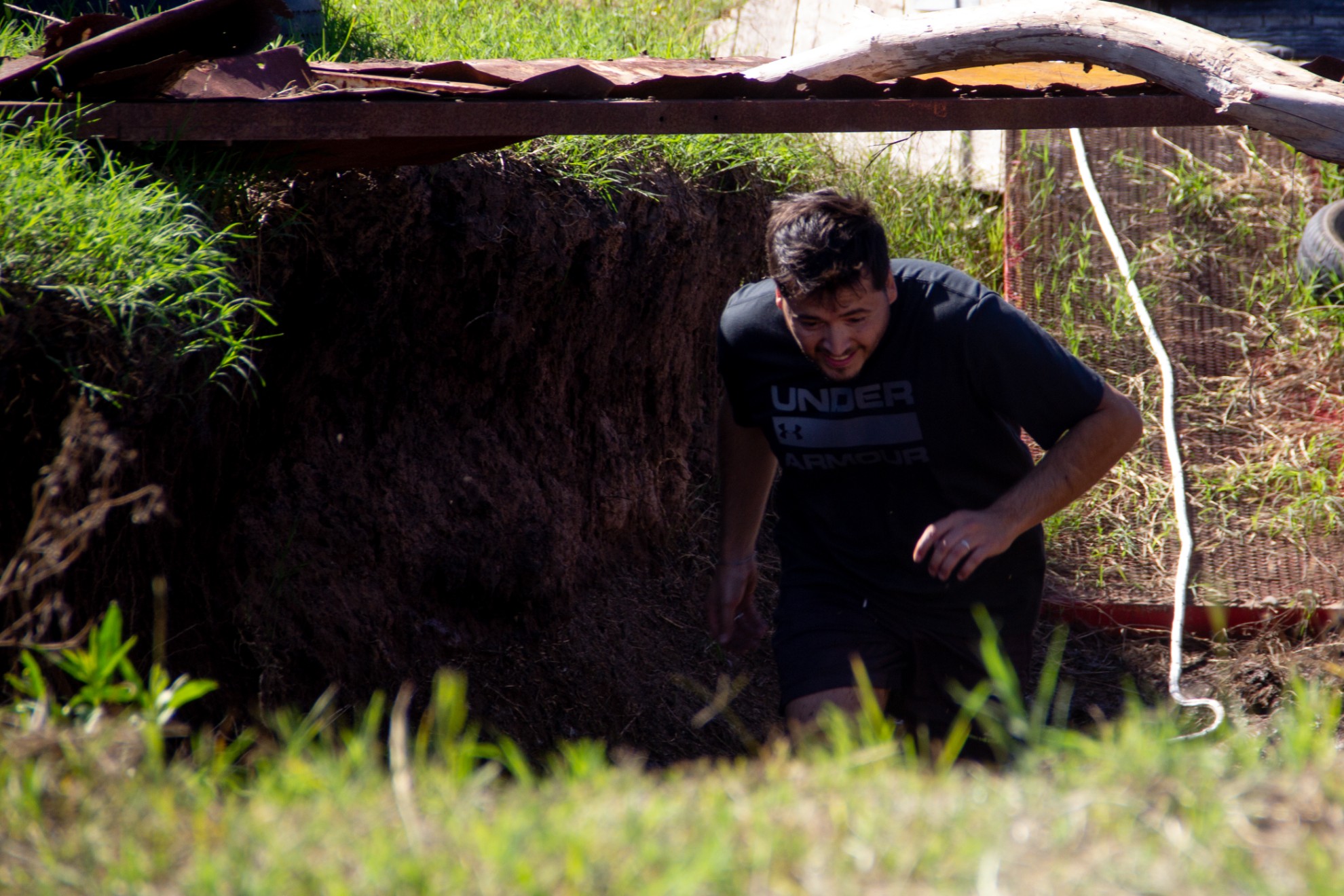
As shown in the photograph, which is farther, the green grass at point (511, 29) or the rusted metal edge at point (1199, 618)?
Result: the green grass at point (511, 29)

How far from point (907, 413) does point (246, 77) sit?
203 centimetres

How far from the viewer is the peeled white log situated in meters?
3.01

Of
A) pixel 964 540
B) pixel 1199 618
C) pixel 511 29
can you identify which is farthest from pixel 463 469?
pixel 1199 618

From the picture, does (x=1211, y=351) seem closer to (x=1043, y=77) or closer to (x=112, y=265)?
(x=1043, y=77)

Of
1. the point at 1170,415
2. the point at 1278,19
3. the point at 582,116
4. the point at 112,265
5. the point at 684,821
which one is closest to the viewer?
the point at 684,821

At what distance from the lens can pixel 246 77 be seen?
319 cm

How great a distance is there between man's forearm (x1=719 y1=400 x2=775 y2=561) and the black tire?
393 centimetres

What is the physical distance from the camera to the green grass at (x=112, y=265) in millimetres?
2430

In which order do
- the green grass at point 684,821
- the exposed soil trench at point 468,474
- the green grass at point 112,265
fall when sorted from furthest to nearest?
the exposed soil trench at point 468,474
the green grass at point 112,265
the green grass at point 684,821

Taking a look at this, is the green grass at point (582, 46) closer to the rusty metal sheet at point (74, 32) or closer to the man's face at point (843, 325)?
the rusty metal sheet at point (74, 32)

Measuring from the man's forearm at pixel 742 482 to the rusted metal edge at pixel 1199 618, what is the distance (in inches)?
93.4

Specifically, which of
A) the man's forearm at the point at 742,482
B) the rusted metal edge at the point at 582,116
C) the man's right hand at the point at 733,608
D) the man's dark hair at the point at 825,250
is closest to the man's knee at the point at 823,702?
the man's right hand at the point at 733,608

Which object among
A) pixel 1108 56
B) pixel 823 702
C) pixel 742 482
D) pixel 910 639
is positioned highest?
pixel 1108 56

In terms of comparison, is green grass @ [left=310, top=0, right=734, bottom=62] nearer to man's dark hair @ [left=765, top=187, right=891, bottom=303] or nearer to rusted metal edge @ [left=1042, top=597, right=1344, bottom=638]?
man's dark hair @ [left=765, top=187, right=891, bottom=303]
